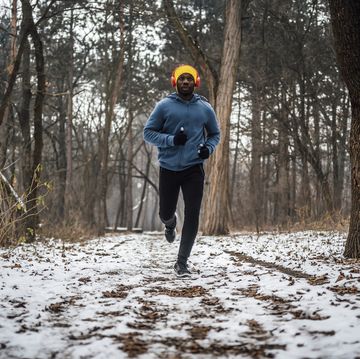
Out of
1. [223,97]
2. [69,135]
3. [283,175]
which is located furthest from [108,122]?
[283,175]

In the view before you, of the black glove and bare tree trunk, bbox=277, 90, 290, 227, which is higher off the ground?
bare tree trunk, bbox=277, 90, 290, 227

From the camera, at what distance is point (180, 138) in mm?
4301

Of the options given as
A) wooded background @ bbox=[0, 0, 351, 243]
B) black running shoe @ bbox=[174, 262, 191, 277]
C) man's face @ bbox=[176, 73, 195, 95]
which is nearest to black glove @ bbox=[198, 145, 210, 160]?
man's face @ bbox=[176, 73, 195, 95]

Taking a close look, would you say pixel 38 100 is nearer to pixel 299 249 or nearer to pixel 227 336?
pixel 299 249

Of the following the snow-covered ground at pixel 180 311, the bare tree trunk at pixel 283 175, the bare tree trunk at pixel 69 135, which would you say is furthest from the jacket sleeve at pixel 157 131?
the bare tree trunk at pixel 283 175

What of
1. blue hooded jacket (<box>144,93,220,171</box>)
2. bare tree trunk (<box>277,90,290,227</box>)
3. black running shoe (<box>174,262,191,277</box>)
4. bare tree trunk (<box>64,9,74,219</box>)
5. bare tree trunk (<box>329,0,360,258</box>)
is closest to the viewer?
black running shoe (<box>174,262,191,277</box>)

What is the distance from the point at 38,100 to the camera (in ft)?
25.7

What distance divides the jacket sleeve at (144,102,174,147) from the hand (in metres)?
0.09

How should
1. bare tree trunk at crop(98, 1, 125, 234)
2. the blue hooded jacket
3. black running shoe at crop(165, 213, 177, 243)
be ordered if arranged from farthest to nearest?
bare tree trunk at crop(98, 1, 125, 234), black running shoe at crop(165, 213, 177, 243), the blue hooded jacket

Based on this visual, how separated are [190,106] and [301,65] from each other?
12.4 meters

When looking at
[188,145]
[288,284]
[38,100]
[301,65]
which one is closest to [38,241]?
[38,100]

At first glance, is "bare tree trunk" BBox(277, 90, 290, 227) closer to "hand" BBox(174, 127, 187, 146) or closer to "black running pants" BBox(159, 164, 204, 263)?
"black running pants" BBox(159, 164, 204, 263)

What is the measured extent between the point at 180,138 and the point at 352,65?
181cm

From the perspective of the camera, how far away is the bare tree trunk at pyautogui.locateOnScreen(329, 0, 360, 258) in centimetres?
432
